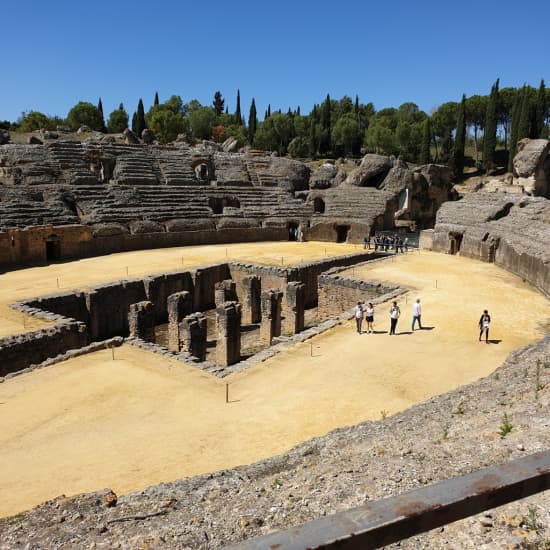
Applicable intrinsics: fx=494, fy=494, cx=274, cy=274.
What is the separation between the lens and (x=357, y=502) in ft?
13.0

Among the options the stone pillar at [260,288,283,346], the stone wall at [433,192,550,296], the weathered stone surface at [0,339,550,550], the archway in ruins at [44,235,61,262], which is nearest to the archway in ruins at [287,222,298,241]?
the stone wall at [433,192,550,296]

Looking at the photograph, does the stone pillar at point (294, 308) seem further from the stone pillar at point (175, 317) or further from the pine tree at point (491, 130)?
the pine tree at point (491, 130)

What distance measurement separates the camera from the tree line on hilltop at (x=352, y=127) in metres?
52.8

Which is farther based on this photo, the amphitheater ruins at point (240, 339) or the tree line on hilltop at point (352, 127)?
the tree line on hilltop at point (352, 127)

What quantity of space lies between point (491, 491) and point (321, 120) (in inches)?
2620

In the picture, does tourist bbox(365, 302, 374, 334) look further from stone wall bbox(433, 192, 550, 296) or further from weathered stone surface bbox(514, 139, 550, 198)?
weathered stone surface bbox(514, 139, 550, 198)

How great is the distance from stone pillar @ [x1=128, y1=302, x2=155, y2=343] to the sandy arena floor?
2499 millimetres

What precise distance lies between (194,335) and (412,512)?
493 inches

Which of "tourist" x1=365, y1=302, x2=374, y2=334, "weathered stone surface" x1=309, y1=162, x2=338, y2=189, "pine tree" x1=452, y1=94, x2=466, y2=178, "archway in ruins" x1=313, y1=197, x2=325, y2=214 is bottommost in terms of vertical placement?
"tourist" x1=365, y1=302, x2=374, y2=334

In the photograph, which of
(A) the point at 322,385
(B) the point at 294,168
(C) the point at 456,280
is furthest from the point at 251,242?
(A) the point at 322,385

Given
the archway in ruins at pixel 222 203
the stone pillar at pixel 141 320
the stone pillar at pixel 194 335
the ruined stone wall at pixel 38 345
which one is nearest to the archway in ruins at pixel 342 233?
the archway in ruins at pixel 222 203

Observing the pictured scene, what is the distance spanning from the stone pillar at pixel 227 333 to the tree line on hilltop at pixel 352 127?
4415 cm

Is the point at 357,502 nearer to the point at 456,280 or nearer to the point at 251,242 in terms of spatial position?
the point at 456,280

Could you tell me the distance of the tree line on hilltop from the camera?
5278cm
